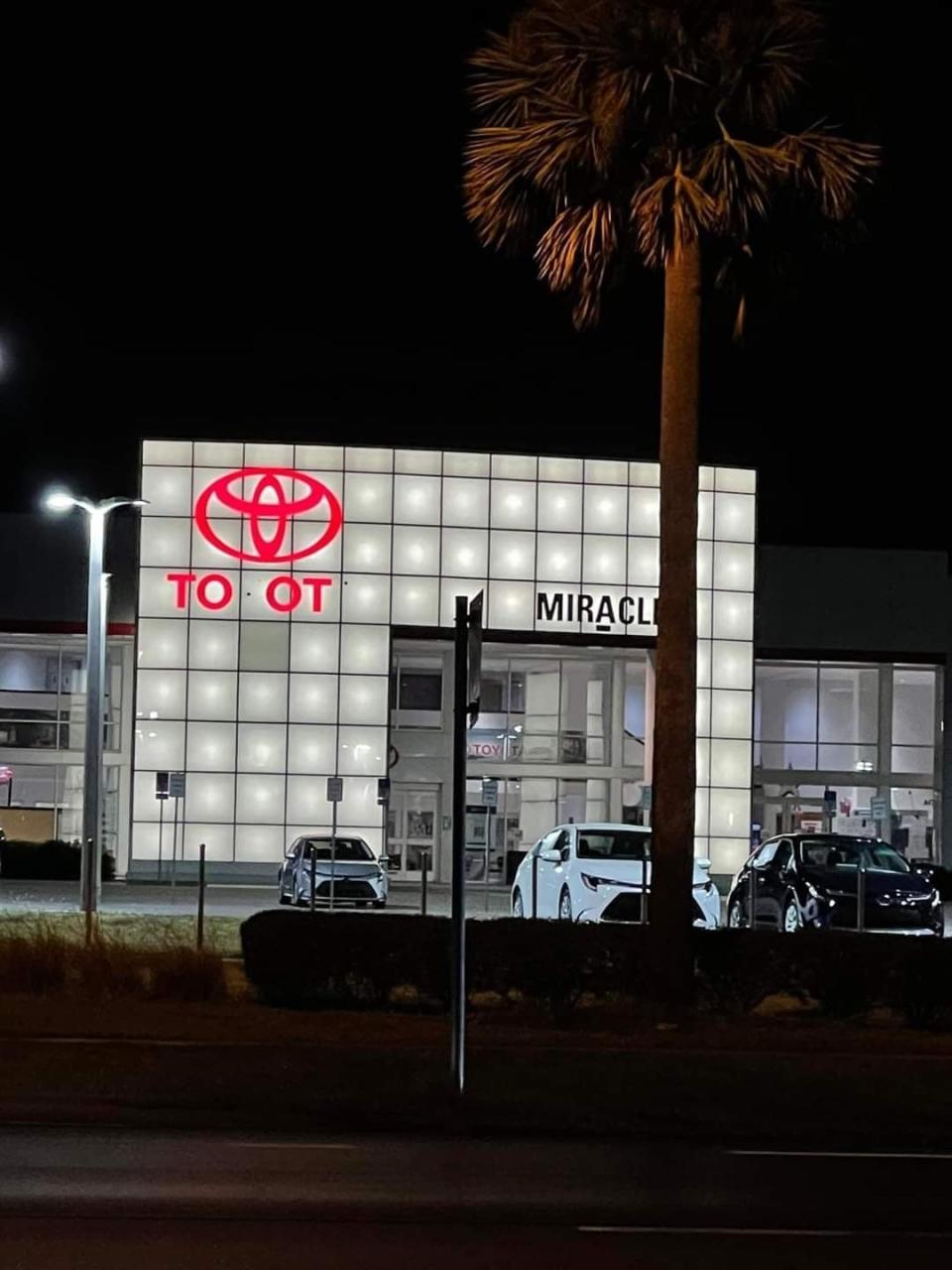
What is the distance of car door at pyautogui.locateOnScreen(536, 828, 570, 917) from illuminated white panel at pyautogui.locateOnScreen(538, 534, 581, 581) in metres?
22.1

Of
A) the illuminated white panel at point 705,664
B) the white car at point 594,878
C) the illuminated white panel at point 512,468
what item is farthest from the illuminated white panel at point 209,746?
the white car at point 594,878

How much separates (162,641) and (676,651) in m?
33.3

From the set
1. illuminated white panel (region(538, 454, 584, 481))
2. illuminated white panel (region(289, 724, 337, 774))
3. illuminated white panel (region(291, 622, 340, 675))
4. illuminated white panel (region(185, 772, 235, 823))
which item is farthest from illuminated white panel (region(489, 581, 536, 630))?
illuminated white panel (region(185, 772, 235, 823))

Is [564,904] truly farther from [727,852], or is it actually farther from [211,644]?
[211,644]

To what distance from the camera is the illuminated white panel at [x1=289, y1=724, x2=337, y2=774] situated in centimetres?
5022

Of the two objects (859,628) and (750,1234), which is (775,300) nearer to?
(750,1234)

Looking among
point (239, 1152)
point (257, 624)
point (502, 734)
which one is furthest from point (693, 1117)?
point (502, 734)

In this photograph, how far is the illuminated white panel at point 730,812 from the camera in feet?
167

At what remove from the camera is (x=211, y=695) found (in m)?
50.1

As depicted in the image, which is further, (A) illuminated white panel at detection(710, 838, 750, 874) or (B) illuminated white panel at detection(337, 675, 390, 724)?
(A) illuminated white panel at detection(710, 838, 750, 874)

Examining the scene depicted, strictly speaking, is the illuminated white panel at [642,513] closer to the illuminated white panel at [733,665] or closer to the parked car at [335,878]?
the illuminated white panel at [733,665]

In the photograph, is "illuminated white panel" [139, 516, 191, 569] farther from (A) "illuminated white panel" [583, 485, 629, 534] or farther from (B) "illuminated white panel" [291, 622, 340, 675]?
(A) "illuminated white panel" [583, 485, 629, 534]

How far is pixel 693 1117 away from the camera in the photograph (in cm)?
1317

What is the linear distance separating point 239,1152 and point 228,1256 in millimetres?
2932
